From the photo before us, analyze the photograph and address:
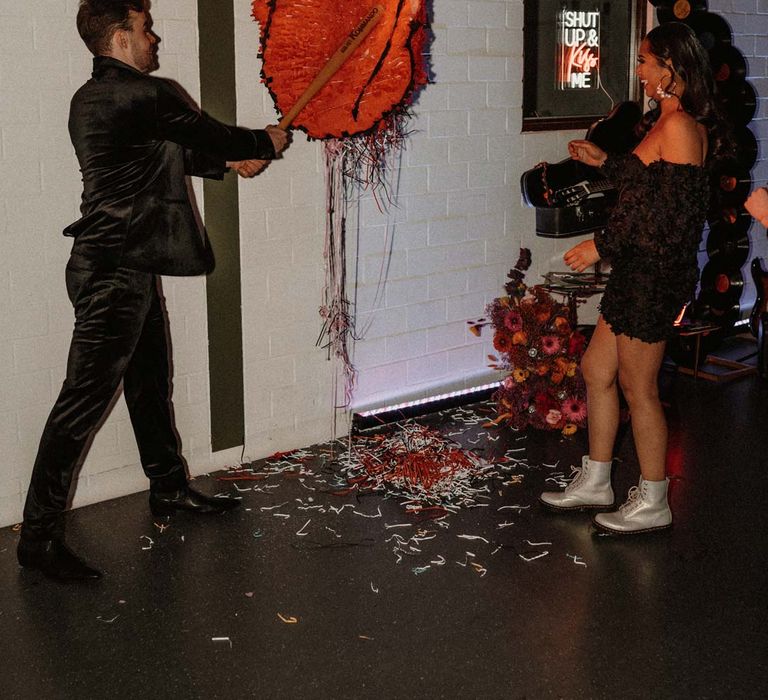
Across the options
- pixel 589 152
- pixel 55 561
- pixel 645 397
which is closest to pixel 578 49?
pixel 589 152

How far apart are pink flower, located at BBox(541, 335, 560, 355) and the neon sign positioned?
139 centimetres

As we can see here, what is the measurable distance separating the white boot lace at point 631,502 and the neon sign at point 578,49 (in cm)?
245

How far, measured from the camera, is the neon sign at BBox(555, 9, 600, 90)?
17.8 feet

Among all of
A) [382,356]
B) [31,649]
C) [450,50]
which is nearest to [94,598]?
[31,649]

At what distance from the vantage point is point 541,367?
16.3ft

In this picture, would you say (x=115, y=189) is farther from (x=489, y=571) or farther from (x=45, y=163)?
(x=489, y=571)

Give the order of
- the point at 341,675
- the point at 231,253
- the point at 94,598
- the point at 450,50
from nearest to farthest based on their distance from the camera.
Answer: the point at 341,675, the point at 94,598, the point at 231,253, the point at 450,50

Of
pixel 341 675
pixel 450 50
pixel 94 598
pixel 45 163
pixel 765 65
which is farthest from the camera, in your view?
pixel 765 65

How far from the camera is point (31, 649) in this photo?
3.04m

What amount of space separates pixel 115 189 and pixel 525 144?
256 cm

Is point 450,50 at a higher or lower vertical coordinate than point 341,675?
higher

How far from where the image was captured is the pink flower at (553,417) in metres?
4.87

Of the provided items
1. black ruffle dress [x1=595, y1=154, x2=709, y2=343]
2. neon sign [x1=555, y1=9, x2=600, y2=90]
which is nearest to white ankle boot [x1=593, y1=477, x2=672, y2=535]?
black ruffle dress [x1=595, y1=154, x2=709, y2=343]

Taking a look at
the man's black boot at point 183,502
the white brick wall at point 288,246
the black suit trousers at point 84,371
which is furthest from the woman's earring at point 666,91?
the man's black boot at point 183,502
